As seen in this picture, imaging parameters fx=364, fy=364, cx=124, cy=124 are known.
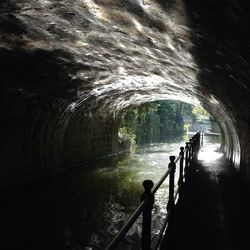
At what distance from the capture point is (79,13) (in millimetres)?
6055

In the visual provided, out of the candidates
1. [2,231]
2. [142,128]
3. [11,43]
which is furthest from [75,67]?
[142,128]

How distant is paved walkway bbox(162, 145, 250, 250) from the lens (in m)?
5.80

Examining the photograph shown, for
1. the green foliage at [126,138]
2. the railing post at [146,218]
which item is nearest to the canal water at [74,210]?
the railing post at [146,218]

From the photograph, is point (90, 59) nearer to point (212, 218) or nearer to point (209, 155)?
point (212, 218)

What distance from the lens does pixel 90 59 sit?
380 inches

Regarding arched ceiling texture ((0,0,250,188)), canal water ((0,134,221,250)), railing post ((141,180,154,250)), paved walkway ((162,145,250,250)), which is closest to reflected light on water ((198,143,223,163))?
canal water ((0,134,221,250))

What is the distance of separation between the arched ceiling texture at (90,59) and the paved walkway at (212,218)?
137 cm

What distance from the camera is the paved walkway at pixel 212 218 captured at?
5797 mm

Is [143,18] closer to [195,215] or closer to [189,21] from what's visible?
[189,21]

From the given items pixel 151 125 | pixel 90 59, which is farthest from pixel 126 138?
pixel 90 59

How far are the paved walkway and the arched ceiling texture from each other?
137 cm

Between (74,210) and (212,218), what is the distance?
4.26 m

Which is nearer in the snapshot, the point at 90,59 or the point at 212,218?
the point at 212,218

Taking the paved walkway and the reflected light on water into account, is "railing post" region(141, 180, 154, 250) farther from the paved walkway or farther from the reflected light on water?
the reflected light on water
